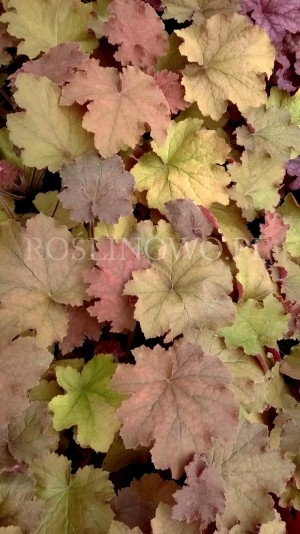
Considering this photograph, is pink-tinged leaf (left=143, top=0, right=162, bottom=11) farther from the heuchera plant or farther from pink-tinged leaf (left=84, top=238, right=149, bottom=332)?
pink-tinged leaf (left=84, top=238, right=149, bottom=332)

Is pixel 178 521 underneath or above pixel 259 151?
underneath

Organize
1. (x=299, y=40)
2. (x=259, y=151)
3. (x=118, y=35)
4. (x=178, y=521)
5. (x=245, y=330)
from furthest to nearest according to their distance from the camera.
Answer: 1. (x=299, y=40)
2. (x=259, y=151)
3. (x=118, y=35)
4. (x=245, y=330)
5. (x=178, y=521)

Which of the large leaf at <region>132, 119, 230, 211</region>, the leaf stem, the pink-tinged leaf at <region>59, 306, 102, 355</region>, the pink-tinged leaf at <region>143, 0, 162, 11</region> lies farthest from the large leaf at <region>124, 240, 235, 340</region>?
the pink-tinged leaf at <region>143, 0, 162, 11</region>

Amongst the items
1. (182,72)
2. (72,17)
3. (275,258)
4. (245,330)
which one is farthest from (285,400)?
(72,17)

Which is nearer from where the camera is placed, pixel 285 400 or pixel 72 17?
pixel 285 400

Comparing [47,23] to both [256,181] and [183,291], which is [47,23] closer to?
[256,181]

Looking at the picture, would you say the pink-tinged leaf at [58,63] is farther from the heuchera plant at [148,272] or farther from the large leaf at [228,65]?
the large leaf at [228,65]

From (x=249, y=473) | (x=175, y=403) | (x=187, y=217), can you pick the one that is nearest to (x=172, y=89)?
(x=187, y=217)

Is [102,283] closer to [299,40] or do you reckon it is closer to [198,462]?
[198,462]
